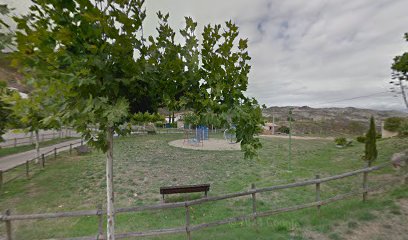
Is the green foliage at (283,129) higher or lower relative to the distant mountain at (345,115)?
lower

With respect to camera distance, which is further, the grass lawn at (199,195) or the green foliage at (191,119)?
the grass lawn at (199,195)

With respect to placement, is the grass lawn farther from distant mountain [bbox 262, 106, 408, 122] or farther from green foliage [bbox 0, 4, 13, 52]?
distant mountain [bbox 262, 106, 408, 122]

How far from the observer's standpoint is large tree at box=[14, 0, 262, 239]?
1.55m

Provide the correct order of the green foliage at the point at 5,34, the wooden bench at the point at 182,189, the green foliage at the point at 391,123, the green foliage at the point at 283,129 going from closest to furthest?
1. the green foliage at the point at 5,34
2. the wooden bench at the point at 182,189
3. the green foliage at the point at 391,123
4. the green foliage at the point at 283,129

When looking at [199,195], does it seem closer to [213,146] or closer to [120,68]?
[120,68]

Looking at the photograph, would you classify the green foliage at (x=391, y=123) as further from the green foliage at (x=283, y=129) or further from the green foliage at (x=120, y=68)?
the green foliage at (x=120, y=68)

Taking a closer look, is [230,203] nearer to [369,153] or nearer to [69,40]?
[69,40]

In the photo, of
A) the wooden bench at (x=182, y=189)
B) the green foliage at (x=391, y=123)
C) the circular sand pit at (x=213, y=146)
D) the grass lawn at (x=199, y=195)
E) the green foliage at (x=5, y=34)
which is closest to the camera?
the green foliage at (x=5, y=34)

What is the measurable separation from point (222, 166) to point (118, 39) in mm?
12263

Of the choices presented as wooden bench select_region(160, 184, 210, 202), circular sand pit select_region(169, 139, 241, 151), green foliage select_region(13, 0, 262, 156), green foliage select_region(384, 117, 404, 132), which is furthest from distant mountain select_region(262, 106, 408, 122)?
green foliage select_region(13, 0, 262, 156)

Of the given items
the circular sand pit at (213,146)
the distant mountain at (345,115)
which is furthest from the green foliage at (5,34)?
the circular sand pit at (213,146)

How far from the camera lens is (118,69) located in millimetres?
1928

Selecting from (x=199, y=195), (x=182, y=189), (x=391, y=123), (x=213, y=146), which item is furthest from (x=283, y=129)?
(x=182, y=189)

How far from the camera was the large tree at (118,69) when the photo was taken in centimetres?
155
